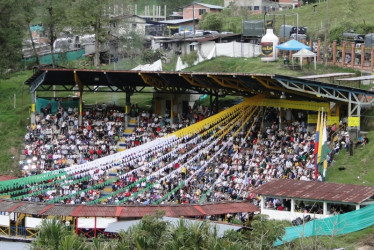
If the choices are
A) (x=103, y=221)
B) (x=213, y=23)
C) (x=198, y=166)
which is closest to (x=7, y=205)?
(x=103, y=221)

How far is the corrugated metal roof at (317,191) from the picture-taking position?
3731cm

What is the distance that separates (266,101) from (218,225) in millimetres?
17428

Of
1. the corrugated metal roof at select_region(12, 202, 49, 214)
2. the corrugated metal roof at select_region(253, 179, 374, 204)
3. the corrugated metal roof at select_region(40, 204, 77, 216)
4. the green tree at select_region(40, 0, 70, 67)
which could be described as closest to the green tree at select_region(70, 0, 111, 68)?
the green tree at select_region(40, 0, 70, 67)

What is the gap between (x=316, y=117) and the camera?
157 feet

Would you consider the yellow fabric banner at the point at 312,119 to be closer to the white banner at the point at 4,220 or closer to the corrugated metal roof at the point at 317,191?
the corrugated metal roof at the point at 317,191

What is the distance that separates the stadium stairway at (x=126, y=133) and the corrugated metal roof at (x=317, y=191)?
572 inches

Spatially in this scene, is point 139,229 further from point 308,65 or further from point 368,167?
point 308,65

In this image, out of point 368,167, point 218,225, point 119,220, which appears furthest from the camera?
point 368,167

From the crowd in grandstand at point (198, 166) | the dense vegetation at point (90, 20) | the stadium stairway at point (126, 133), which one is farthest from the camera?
the dense vegetation at point (90, 20)

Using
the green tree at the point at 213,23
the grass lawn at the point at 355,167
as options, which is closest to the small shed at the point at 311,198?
the grass lawn at the point at 355,167

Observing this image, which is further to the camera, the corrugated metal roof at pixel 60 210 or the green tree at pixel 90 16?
the green tree at pixel 90 16

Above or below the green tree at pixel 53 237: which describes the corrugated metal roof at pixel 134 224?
below

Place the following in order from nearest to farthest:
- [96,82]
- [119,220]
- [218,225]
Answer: [218,225] → [119,220] → [96,82]

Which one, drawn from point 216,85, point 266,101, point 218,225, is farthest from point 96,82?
point 218,225
